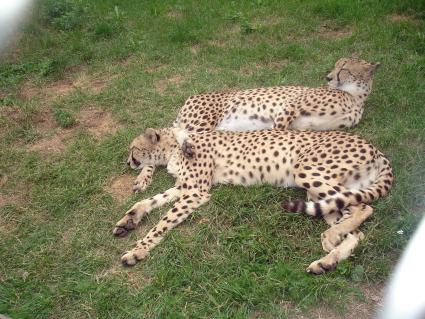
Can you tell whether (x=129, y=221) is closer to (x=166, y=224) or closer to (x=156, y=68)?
(x=166, y=224)

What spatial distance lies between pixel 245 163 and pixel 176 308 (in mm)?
1413

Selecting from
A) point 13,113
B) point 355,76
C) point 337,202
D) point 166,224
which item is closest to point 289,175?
point 337,202

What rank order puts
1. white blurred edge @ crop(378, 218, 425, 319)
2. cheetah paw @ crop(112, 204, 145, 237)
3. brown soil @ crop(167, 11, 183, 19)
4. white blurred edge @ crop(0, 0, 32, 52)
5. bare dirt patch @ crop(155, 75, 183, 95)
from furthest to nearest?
brown soil @ crop(167, 11, 183, 19) < white blurred edge @ crop(0, 0, 32, 52) < bare dirt patch @ crop(155, 75, 183, 95) < cheetah paw @ crop(112, 204, 145, 237) < white blurred edge @ crop(378, 218, 425, 319)

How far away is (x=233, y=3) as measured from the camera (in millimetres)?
7922

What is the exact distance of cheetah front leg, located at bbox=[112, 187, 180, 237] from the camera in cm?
383

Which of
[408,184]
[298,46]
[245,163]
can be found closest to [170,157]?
[245,163]

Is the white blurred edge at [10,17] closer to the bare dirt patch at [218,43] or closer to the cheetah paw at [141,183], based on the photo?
the bare dirt patch at [218,43]

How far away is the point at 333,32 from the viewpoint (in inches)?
268

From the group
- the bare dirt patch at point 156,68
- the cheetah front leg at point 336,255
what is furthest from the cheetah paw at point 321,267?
the bare dirt patch at point 156,68

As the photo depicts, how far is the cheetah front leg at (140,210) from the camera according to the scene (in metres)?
3.83

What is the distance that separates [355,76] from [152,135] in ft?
6.60

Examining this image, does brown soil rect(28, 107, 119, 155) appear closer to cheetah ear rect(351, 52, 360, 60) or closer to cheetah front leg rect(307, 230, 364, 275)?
cheetah front leg rect(307, 230, 364, 275)

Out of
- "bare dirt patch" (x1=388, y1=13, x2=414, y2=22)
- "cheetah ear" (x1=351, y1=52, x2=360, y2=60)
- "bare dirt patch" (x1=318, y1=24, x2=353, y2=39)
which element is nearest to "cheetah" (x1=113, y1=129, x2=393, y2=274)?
"cheetah ear" (x1=351, y1=52, x2=360, y2=60)

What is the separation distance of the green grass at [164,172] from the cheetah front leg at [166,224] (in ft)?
0.24
